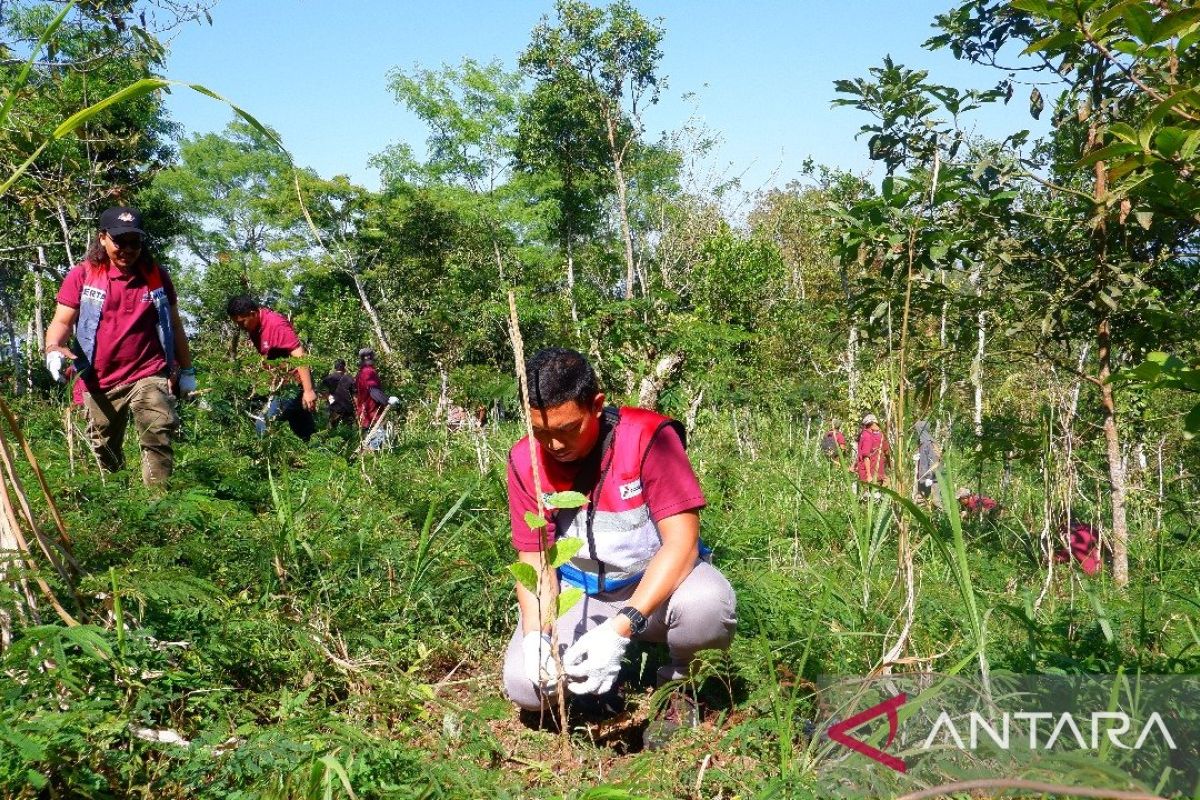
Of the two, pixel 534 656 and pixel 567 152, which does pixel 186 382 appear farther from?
pixel 567 152

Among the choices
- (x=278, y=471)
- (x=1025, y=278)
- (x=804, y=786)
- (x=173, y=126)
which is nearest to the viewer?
(x=804, y=786)

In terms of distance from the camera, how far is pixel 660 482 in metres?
2.50

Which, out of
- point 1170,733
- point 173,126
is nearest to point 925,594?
point 1170,733

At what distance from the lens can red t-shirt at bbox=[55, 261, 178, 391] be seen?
4098 millimetres

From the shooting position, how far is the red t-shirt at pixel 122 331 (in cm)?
410

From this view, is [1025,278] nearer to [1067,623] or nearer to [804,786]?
[1067,623]

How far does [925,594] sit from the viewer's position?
10.2ft

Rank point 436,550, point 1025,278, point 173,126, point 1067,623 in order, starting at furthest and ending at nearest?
1. point 173,126
2. point 1025,278
3. point 436,550
4. point 1067,623

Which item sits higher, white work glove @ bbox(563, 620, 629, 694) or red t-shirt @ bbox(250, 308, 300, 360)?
red t-shirt @ bbox(250, 308, 300, 360)

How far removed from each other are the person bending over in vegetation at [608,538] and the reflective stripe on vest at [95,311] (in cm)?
252

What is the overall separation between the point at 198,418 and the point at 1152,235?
558 centimetres

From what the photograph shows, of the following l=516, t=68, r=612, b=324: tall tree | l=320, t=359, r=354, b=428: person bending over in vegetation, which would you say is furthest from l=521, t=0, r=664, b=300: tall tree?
l=320, t=359, r=354, b=428: person bending over in vegetation

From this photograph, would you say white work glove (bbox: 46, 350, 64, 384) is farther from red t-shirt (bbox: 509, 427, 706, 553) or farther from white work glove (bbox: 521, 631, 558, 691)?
white work glove (bbox: 521, 631, 558, 691)

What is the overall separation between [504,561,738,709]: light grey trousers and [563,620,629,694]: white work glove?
0.12 m
